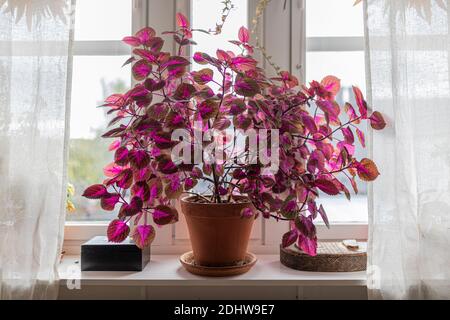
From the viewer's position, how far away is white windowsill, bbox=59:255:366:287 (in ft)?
3.76

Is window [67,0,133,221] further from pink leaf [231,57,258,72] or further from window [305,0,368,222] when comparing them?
window [305,0,368,222]

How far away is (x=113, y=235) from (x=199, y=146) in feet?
1.11

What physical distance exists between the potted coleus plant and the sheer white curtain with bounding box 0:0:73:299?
195 millimetres

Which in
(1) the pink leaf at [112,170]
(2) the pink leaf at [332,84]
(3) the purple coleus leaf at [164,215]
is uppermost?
(2) the pink leaf at [332,84]

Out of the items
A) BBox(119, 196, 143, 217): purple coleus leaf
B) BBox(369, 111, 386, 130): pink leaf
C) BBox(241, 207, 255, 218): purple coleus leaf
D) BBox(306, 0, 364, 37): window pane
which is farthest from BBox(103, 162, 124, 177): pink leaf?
BBox(306, 0, 364, 37): window pane

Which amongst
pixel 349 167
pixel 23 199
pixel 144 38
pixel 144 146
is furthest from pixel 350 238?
pixel 23 199

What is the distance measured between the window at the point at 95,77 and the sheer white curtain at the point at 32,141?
9.3 inches

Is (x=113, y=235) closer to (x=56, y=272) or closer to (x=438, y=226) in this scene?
(x=56, y=272)

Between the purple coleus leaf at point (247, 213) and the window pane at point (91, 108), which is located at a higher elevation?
the window pane at point (91, 108)

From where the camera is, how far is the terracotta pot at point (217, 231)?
1.10 m

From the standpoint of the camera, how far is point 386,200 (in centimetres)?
115

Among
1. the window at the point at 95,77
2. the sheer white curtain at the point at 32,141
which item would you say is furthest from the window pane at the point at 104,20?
the sheer white curtain at the point at 32,141

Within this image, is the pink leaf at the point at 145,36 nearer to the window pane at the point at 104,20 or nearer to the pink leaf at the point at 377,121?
the window pane at the point at 104,20

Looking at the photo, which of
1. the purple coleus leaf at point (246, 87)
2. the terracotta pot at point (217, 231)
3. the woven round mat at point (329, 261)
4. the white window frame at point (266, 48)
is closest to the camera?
the purple coleus leaf at point (246, 87)
